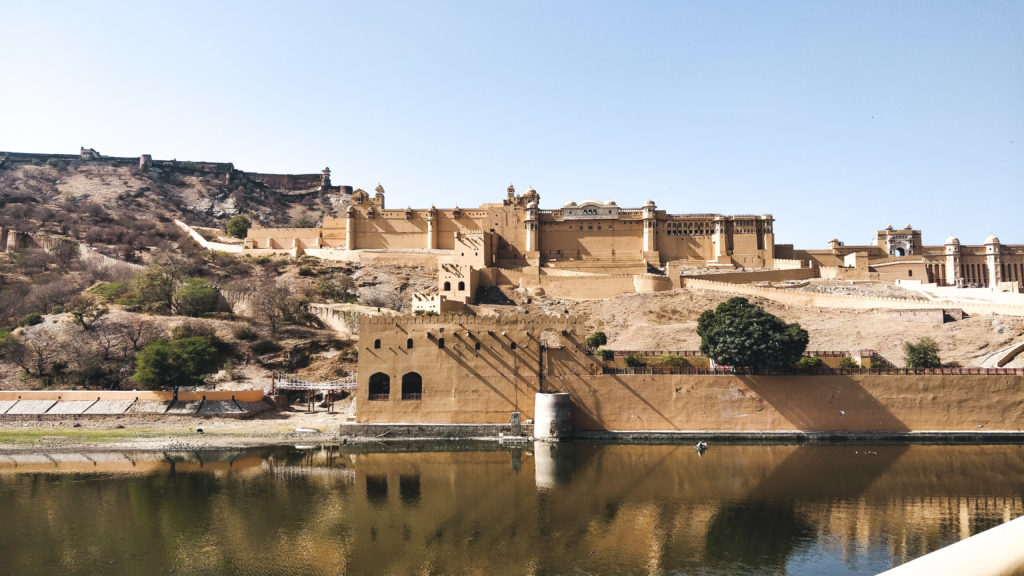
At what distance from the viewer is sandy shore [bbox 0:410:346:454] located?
83.6ft

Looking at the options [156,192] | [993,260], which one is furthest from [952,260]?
[156,192]

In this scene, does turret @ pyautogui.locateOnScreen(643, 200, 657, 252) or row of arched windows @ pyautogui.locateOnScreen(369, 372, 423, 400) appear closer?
row of arched windows @ pyautogui.locateOnScreen(369, 372, 423, 400)

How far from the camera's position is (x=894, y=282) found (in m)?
48.5

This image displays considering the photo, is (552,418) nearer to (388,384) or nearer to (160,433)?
(388,384)

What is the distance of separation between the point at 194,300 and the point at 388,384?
22.1 metres

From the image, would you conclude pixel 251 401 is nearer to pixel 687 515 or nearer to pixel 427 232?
pixel 687 515

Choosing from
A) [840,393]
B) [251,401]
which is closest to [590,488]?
[840,393]

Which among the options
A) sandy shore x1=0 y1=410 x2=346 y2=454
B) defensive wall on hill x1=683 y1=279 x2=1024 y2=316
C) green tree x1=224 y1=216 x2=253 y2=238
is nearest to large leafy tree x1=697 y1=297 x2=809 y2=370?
defensive wall on hill x1=683 y1=279 x2=1024 y2=316

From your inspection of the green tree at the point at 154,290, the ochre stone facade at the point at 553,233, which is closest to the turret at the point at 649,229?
the ochre stone facade at the point at 553,233

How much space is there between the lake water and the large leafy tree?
3.65 metres

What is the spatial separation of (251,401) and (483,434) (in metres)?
11.9

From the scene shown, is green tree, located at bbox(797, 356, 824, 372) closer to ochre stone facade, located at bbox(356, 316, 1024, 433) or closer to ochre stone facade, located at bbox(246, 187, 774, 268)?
ochre stone facade, located at bbox(356, 316, 1024, 433)

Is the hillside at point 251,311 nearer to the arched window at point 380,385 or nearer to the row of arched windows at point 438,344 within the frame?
the arched window at point 380,385

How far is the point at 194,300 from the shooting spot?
4241 cm
